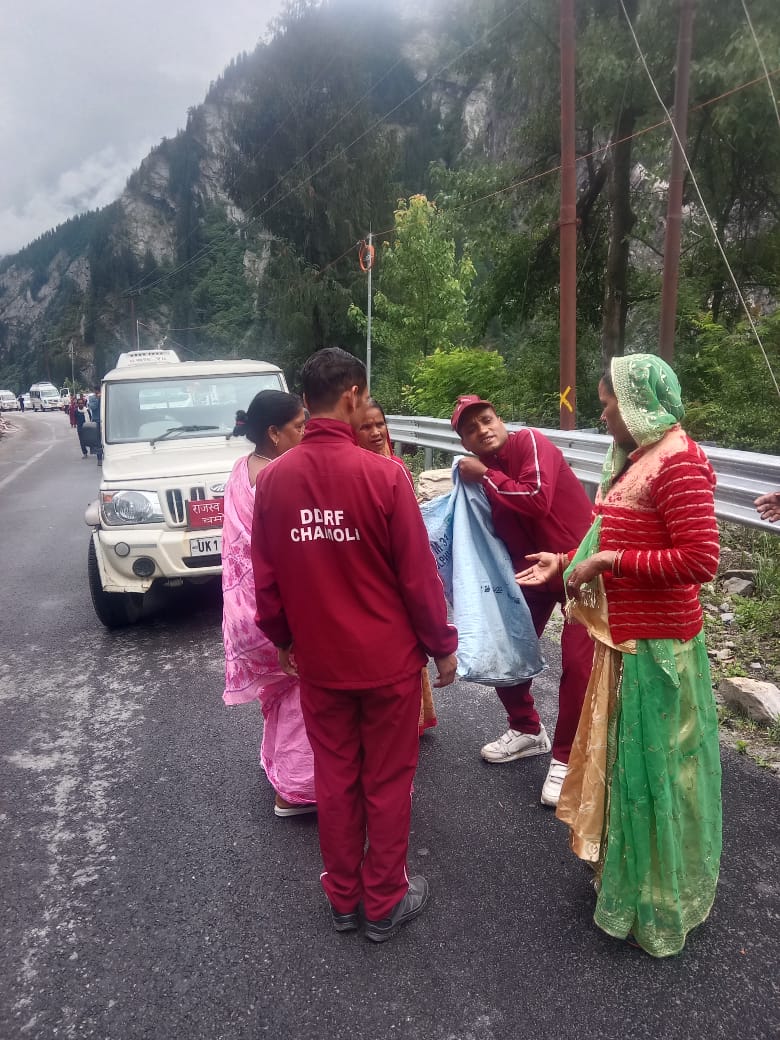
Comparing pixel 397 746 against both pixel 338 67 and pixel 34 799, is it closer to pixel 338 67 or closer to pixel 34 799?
pixel 34 799

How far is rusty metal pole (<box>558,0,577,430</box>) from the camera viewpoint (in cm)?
1026

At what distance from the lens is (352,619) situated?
221cm

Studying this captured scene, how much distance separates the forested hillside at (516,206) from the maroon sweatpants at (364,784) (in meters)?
6.43

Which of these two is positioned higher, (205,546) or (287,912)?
(205,546)

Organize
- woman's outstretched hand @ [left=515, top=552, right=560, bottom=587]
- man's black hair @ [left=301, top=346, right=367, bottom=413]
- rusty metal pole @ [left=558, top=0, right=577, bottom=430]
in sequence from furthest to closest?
rusty metal pole @ [left=558, top=0, right=577, bottom=430], woman's outstretched hand @ [left=515, top=552, right=560, bottom=587], man's black hair @ [left=301, top=346, right=367, bottom=413]

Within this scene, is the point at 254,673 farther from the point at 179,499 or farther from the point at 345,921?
the point at 179,499

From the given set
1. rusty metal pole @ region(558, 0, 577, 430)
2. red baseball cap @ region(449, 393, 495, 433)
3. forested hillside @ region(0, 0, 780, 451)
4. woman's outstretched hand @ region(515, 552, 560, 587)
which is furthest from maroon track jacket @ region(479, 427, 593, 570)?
rusty metal pole @ region(558, 0, 577, 430)

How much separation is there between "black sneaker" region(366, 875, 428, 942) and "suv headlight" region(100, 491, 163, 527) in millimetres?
3500

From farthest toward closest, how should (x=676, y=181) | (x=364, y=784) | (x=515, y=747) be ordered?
1. (x=676, y=181)
2. (x=515, y=747)
3. (x=364, y=784)

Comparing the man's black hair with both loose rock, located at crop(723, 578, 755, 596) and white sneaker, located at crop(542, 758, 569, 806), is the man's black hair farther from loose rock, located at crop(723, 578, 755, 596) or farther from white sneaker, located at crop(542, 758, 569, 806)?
loose rock, located at crop(723, 578, 755, 596)

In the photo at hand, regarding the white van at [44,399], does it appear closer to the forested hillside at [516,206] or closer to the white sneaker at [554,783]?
the forested hillside at [516,206]

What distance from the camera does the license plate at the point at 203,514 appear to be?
5285mm

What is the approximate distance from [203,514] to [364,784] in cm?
334

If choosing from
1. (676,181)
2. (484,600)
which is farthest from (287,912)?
(676,181)
